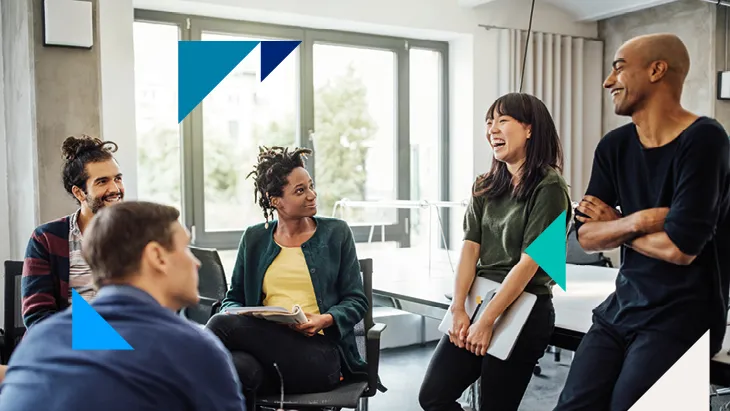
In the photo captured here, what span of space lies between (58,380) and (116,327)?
110mm

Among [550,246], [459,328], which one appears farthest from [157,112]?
[550,246]

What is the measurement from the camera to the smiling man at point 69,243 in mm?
2223

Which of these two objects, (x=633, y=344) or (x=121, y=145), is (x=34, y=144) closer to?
(x=121, y=145)

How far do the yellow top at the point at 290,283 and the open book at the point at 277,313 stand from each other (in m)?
0.18

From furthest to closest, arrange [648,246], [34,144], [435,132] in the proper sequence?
[435,132], [34,144], [648,246]

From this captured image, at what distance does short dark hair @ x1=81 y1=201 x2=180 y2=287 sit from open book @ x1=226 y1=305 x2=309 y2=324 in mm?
1069

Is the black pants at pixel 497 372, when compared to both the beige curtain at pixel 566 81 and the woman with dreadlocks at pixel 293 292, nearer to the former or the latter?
the woman with dreadlocks at pixel 293 292

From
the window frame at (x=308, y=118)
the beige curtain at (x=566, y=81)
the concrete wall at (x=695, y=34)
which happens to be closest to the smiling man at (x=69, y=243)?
the window frame at (x=308, y=118)

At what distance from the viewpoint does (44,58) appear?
300 cm

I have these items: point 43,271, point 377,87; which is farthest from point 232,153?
point 43,271

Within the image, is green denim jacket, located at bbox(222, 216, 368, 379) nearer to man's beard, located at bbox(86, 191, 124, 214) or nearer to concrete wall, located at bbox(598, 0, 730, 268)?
man's beard, located at bbox(86, 191, 124, 214)

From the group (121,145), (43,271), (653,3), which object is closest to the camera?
(43,271)

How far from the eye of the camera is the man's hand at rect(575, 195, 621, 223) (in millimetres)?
1817

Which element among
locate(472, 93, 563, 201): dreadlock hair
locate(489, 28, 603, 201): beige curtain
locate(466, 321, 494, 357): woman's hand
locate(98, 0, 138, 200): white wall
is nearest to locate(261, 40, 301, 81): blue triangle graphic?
locate(98, 0, 138, 200): white wall
